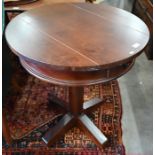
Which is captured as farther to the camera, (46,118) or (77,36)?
(46,118)

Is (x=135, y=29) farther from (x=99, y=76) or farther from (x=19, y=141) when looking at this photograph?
(x=19, y=141)

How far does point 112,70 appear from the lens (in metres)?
1.15

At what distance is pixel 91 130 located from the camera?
154cm

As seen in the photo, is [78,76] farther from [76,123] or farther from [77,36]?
[76,123]

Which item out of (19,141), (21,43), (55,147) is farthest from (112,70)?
(19,141)

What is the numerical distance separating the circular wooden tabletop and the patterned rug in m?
0.67

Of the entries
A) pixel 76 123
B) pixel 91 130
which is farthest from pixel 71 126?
pixel 91 130

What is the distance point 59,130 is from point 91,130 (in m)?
0.21

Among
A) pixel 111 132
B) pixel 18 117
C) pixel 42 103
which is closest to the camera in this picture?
pixel 111 132

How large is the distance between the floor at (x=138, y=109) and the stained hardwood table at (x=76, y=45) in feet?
0.80

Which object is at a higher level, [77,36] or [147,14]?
[77,36]

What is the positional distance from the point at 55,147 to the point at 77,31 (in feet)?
2.47

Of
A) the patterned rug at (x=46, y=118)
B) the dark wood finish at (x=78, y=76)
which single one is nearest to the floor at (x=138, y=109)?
the patterned rug at (x=46, y=118)

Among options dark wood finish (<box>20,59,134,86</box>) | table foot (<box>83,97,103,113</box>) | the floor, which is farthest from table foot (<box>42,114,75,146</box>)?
dark wood finish (<box>20,59,134,86</box>)
